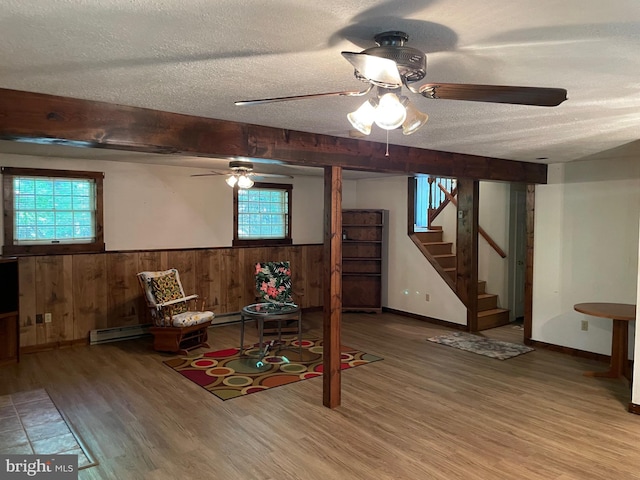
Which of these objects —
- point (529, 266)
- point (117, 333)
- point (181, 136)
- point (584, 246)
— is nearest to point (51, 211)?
point (117, 333)

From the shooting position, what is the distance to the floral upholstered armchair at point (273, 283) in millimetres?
6215

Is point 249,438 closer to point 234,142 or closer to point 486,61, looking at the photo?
point 234,142

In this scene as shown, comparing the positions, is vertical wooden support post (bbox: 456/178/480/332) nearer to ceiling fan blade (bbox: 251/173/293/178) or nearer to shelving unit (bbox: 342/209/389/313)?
shelving unit (bbox: 342/209/389/313)

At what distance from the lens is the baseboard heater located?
5.71m

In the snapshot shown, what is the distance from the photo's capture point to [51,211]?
548cm

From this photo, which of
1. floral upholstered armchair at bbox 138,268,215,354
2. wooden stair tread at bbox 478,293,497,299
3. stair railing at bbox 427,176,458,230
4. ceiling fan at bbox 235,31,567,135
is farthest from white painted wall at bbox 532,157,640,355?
floral upholstered armchair at bbox 138,268,215,354

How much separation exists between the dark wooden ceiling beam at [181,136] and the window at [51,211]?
3363 millimetres

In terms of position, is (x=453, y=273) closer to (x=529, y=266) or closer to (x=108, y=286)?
(x=529, y=266)

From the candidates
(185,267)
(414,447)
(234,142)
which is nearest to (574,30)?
(234,142)

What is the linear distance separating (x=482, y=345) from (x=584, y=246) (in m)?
1.66

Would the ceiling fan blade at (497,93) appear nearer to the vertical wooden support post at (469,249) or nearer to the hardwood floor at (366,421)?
the hardwood floor at (366,421)

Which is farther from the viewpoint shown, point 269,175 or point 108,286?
point 269,175

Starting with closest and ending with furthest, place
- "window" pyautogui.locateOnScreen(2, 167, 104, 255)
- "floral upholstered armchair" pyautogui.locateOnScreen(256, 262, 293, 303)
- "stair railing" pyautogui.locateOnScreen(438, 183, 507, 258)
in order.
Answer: "window" pyautogui.locateOnScreen(2, 167, 104, 255), "floral upholstered armchair" pyautogui.locateOnScreen(256, 262, 293, 303), "stair railing" pyautogui.locateOnScreen(438, 183, 507, 258)

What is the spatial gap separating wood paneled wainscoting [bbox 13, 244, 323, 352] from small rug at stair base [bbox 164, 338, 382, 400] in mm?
1399
